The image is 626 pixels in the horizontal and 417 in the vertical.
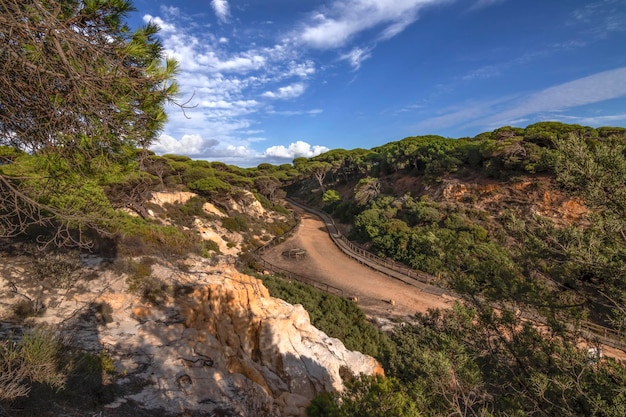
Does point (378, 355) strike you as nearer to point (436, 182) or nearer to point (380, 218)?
point (380, 218)

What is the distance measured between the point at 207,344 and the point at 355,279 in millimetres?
13169

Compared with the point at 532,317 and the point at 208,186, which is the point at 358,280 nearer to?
the point at 532,317

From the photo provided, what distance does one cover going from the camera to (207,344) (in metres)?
7.83

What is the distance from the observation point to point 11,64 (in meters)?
3.27

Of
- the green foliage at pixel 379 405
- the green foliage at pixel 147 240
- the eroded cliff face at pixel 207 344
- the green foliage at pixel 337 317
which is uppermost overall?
the green foliage at pixel 147 240

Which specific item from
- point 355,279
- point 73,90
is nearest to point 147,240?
point 73,90

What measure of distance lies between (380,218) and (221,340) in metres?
22.1

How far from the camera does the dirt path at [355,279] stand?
52.5 feet

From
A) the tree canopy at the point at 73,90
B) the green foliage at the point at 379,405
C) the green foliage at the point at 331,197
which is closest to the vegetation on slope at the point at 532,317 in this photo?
the green foliage at the point at 379,405

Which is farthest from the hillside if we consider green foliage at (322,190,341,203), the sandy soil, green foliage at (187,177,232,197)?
green foliage at (322,190,341,203)

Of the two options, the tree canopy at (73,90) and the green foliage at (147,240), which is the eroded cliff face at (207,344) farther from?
the tree canopy at (73,90)

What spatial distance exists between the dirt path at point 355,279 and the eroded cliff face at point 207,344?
6.15 metres

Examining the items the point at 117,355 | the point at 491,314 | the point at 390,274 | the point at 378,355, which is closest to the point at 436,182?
the point at 390,274

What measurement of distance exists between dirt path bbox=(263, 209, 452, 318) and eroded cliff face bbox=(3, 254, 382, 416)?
6149mm
